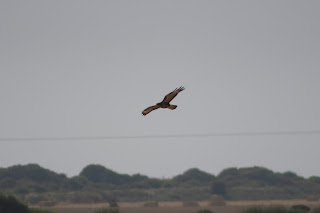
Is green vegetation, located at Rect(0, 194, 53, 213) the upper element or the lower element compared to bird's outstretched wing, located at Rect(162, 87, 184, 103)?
upper

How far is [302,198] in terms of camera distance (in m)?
185

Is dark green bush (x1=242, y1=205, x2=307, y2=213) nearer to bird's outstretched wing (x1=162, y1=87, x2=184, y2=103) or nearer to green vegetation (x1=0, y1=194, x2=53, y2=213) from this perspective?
green vegetation (x1=0, y1=194, x2=53, y2=213)

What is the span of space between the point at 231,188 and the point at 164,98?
17531 centimetres

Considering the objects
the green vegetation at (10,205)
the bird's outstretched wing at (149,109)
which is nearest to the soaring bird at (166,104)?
the bird's outstretched wing at (149,109)

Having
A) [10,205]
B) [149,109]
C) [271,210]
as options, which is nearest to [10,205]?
[10,205]

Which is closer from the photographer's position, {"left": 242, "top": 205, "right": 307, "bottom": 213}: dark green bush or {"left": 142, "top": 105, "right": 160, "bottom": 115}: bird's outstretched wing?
{"left": 142, "top": 105, "right": 160, "bottom": 115}: bird's outstretched wing

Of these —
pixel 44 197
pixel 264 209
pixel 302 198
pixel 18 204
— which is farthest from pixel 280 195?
pixel 18 204

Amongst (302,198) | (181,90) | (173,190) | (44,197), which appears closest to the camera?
(181,90)

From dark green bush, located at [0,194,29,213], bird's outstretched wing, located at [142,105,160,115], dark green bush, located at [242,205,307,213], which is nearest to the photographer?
bird's outstretched wing, located at [142,105,160,115]

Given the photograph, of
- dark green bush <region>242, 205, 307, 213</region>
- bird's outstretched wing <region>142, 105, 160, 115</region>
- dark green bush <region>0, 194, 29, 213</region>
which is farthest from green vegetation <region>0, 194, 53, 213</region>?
bird's outstretched wing <region>142, 105, 160, 115</region>

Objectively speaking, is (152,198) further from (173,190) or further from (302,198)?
(302,198)

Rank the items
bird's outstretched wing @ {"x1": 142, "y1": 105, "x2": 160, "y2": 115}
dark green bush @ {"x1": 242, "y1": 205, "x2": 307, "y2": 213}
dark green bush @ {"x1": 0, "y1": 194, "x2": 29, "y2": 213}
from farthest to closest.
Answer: dark green bush @ {"x1": 242, "y1": 205, "x2": 307, "y2": 213} → dark green bush @ {"x1": 0, "y1": 194, "x2": 29, "y2": 213} → bird's outstretched wing @ {"x1": 142, "y1": 105, "x2": 160, "y2": 115}

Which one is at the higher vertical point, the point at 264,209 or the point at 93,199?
the point at 93,199

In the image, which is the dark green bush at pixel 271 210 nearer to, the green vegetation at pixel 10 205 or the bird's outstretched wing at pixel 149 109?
the green vegetation at pixel 10 205
